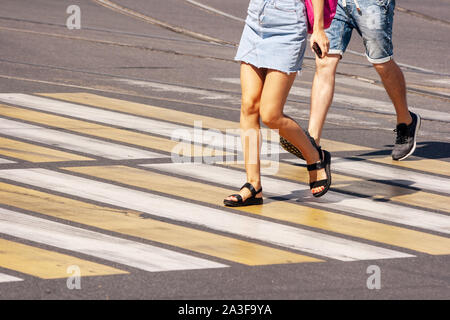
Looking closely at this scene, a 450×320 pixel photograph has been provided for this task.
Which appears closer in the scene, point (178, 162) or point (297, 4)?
point (297, 4)

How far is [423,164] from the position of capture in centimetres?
962

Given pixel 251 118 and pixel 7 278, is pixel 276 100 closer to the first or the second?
pixel 251 118

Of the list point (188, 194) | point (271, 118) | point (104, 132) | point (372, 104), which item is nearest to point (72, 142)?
point (104, 132)

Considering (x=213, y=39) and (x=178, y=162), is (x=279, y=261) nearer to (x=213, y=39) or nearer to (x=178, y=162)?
(x=178, y=162)

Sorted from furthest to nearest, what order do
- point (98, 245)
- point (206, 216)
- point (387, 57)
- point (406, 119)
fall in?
1. point (406, 119)
2. point (387, 57)
3. point (206, 216)
4. point (98, 245)

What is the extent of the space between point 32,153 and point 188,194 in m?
1.66

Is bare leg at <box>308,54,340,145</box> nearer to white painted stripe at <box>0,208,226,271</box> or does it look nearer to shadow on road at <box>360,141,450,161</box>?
shadow on road at <box>360,141,450,161</box>

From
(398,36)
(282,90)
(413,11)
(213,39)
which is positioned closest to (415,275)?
(282,90)

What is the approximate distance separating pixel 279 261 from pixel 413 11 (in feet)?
64.1

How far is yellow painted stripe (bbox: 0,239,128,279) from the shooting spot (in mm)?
5867

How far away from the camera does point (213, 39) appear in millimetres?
18438

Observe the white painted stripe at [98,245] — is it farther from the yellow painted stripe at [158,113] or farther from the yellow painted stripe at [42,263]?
the yellow painted stripe at [158,113]

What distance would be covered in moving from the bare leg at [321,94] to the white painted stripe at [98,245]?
2.57 meters
